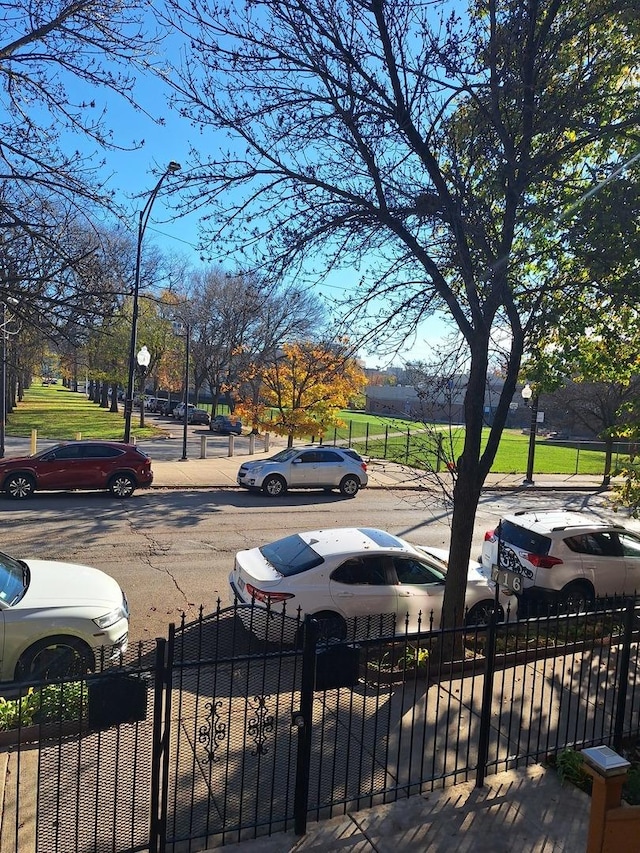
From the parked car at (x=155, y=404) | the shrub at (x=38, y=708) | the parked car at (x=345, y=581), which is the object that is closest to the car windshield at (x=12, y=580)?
the shrub at (x=38, y=708)

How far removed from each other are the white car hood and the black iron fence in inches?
39.9

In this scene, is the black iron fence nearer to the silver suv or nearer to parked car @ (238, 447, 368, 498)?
the silver suv

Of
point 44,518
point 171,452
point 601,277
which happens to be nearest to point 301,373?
point 171,452

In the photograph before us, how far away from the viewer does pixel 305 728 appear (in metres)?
4.07

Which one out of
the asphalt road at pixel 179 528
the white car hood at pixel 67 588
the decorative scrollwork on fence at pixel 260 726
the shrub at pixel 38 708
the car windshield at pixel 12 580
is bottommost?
the asphalt road at pixel 179 528

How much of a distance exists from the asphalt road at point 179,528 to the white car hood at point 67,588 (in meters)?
1.16

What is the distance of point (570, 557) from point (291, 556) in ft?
15.5

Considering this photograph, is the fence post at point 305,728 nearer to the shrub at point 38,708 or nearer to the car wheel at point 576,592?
the shrub at point 38,708

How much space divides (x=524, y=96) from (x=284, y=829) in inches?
286

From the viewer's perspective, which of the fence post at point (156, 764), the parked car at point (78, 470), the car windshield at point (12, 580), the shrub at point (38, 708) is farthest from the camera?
the parked car at point (78, 470)

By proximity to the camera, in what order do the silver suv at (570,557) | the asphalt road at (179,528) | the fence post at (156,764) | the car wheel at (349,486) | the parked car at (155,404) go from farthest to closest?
1. the parked car at (155,404)
2. the car wheel at (349,486)
3. the silver suv at (570,557)
4. the asphalt road at (179,528)
5. the fence post at (156,764)

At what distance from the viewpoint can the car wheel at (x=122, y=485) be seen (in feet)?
56.4

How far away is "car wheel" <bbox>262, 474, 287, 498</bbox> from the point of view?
19344mm

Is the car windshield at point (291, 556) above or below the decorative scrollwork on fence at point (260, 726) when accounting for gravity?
above
